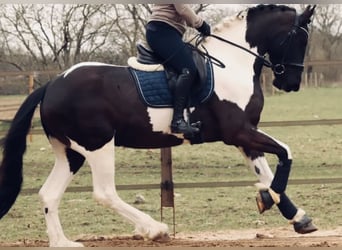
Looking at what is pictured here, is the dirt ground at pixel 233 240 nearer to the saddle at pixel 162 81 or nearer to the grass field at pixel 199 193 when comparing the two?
the grass field at pixel 199 193

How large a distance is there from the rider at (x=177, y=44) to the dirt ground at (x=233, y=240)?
986 millimetres

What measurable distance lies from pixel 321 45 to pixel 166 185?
15.7ft

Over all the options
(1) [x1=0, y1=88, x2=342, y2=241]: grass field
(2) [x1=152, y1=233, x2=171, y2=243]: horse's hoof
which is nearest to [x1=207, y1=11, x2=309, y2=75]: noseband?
(2) [x1=152, y1=233, x2=171, y2=243]: horse's hoof

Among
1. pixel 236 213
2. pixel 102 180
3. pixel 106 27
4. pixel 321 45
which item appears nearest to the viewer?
pixel 102 180

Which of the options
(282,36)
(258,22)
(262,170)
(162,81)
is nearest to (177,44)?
(162,81)

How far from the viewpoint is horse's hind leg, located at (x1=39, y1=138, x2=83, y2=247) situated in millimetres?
5023

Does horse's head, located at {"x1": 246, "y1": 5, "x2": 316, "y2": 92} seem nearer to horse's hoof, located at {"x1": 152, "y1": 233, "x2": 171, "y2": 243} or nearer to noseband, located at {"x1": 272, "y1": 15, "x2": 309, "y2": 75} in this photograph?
noseband, located at {"x1": 272, "y1": 15, "x2": 309, "y2": 75}

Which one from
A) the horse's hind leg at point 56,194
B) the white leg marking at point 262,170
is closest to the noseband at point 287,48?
the white leg marking at point 262,170

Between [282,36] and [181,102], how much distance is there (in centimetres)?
105

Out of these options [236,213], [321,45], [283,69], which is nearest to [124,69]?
[283,69]

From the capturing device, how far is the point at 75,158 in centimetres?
529

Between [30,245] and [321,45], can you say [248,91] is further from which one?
[321,45]

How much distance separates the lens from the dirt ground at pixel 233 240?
206 inches

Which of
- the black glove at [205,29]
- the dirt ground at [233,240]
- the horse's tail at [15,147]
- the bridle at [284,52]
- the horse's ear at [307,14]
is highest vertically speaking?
the horse's ear at [307,14]
